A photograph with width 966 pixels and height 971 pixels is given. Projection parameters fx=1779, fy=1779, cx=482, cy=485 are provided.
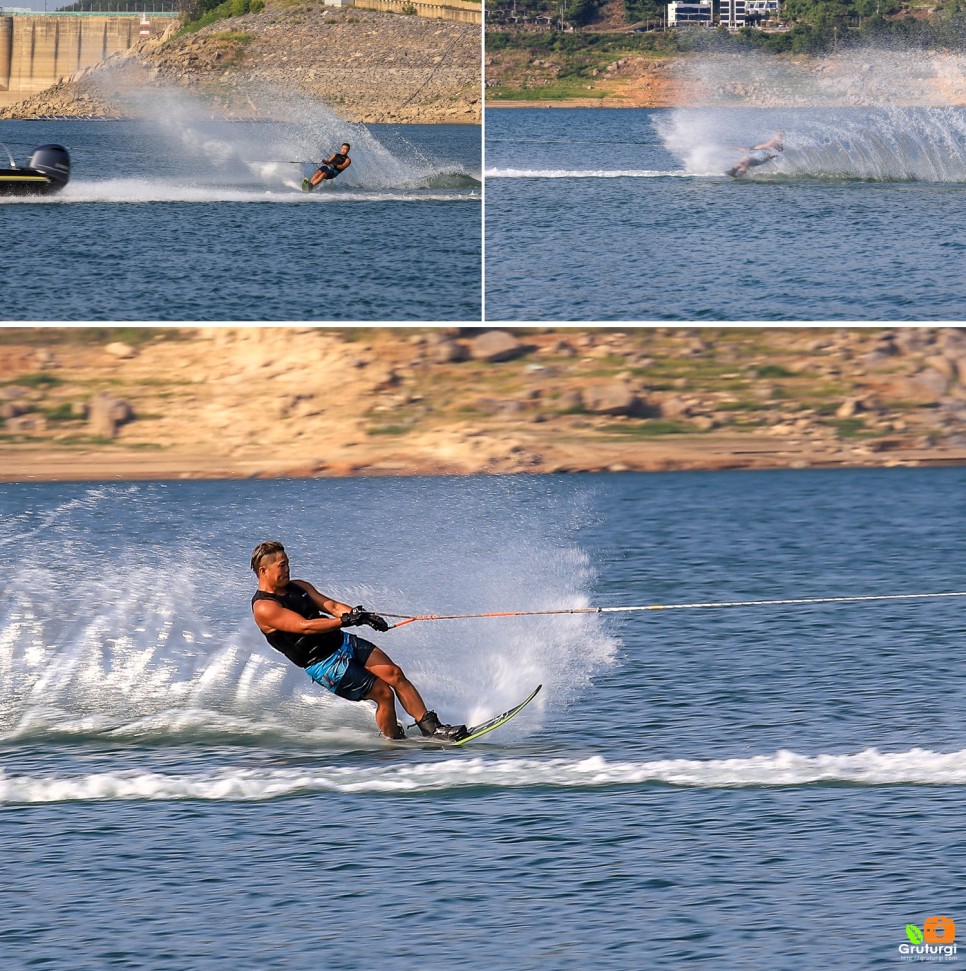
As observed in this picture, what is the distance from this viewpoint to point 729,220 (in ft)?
140

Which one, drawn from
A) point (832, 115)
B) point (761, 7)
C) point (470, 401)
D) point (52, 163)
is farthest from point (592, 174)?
point (470, 401)

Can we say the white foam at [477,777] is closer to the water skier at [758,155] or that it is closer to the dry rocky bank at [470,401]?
the dry rocky bank at [470,401]

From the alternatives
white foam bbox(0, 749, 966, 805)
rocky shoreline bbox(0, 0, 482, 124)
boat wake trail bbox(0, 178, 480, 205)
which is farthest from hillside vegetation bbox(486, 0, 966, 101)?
white foam bbox(0, 749, 966, 805)

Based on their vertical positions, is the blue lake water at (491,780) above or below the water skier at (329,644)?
below

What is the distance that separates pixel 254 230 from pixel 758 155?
14.5 m

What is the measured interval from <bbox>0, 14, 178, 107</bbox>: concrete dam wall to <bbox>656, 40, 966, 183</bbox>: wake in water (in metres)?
18.1

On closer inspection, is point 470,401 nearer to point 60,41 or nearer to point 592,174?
point 592,174

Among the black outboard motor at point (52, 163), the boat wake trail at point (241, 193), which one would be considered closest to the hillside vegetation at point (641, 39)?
the boat wake trail at point (241, 193)

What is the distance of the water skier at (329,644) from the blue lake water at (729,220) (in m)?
23.2

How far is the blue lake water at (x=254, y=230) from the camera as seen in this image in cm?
3662

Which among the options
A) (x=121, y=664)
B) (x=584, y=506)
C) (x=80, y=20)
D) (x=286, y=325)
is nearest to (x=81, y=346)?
(x=286, y=325)

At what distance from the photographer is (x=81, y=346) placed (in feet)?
108

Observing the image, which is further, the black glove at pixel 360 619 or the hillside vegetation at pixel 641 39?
the hillside vegetation at pixel 641 39

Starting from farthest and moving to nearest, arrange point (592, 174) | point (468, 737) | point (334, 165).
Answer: point (592, 174), point (334, 165), point (468, 737)
